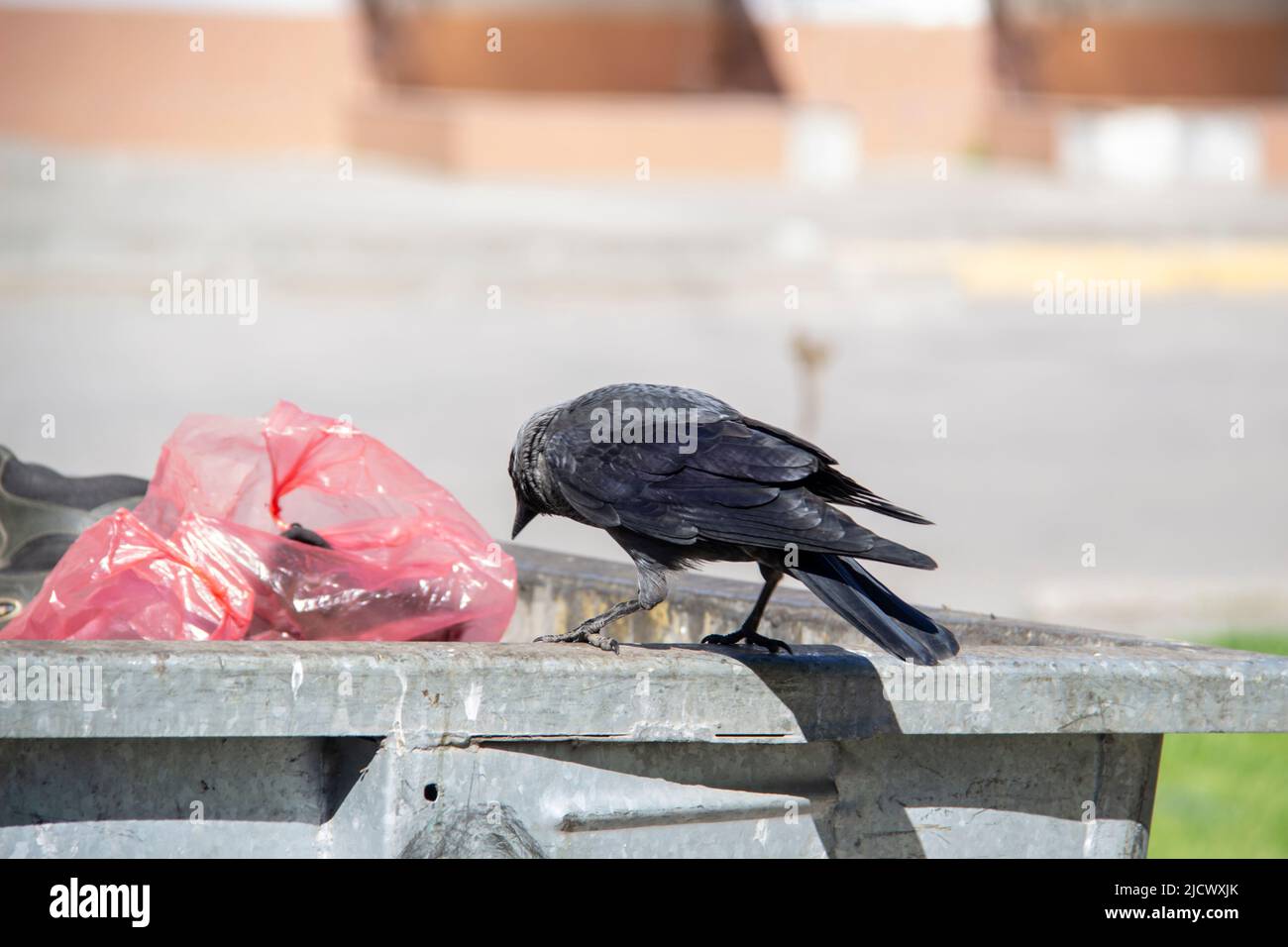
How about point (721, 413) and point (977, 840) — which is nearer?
point (977, 840)

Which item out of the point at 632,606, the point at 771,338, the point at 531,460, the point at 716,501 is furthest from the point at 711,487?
the point at 771,338

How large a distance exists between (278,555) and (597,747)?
89 centimetres

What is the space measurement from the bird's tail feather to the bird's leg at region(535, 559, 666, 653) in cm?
31

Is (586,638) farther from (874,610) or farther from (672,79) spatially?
(672,79)

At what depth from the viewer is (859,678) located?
8.51 ft

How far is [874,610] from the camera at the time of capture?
264cm

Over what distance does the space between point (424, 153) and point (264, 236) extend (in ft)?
20.5

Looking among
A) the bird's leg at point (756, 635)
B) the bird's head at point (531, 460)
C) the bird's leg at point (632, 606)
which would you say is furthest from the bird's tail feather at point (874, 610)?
the bird's head at point (531, 460)

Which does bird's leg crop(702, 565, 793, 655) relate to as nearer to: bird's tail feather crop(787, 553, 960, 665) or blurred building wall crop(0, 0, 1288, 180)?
bird's tail feather crop(787, 553, 960, 665)

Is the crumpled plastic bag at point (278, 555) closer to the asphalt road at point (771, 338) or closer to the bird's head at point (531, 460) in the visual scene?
the bird's head at point (531, 460)

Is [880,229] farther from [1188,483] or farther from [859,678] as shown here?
[859,678]

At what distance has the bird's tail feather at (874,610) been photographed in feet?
8.48

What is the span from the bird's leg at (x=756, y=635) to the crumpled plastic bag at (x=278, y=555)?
1.53 feet
